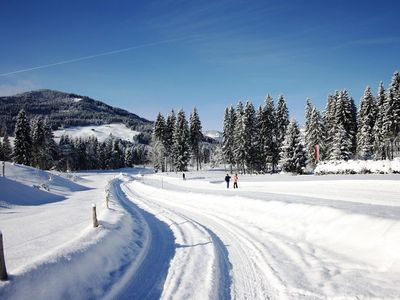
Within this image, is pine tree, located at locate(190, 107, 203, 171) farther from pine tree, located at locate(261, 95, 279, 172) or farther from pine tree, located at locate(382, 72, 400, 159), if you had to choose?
pine tree, located at locate(382, 72, 400, 159)

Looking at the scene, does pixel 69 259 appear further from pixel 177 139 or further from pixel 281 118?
pixel 177 139

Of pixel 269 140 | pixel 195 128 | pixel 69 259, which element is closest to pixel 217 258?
pixel 69 259

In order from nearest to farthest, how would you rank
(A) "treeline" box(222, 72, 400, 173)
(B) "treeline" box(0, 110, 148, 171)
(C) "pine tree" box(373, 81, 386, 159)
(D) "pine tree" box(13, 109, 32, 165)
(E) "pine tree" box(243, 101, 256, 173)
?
(A) "treeline" box(222, 72, 400, 173) → (C) "pine tree" box(373, 81, 386, 159) → (E) "pine tree" box(243, 101, 256, 173) → (D) "pine tree" box(13, 109, 32, 165) → (B) "treeline" box(0, 110, 148, 171)

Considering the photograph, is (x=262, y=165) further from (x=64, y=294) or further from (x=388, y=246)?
(x=64, y=294)

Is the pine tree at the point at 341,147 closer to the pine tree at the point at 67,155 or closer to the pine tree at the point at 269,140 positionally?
the pine tree at the point at 269,140

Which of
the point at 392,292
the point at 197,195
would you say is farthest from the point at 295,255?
the point at 197,195

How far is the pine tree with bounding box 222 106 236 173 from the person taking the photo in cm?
7375

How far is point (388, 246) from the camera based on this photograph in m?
9.56

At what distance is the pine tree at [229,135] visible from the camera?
2904 inches

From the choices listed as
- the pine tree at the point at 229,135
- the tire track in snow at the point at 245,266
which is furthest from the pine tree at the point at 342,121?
the tire track in snow at the point at 245,266

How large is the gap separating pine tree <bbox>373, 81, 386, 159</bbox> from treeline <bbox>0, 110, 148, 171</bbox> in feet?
211

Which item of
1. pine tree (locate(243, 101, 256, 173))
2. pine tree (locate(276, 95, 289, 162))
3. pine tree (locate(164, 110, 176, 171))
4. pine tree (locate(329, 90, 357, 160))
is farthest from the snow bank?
pine tree (locate(164, 110, 176, 171))

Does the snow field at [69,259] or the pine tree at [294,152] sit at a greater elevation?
the pine tree at [294,152]

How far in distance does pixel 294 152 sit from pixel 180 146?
1155 inches
